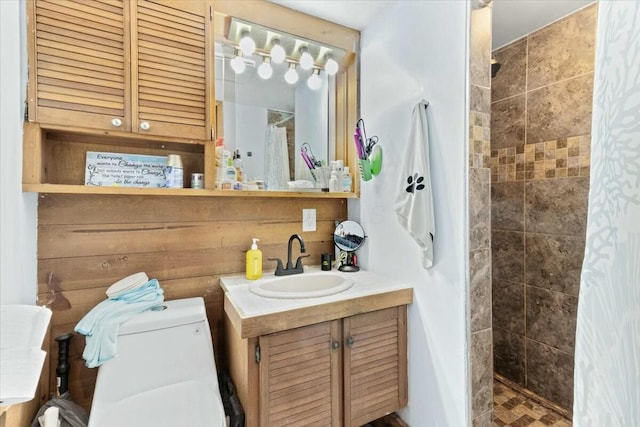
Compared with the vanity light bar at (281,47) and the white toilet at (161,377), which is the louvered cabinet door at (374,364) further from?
the vanity light bar at (281,47)

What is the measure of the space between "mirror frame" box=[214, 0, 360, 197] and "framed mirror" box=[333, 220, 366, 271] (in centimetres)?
20

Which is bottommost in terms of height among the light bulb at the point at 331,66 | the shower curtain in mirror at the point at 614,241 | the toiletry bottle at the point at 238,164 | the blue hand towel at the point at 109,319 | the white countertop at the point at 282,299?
A: the blue hand towel at the point at 109,319

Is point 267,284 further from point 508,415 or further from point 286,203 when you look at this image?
point 508,415

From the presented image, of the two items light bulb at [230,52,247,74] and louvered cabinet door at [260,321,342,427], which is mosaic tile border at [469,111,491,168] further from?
light bulb at [230,52,247,74]

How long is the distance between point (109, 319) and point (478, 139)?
162 centimetres

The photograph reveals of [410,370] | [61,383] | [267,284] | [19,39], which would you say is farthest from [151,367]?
[19,39]

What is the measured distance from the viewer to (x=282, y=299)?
1.20m

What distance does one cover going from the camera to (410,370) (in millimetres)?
1385

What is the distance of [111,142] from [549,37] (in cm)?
247

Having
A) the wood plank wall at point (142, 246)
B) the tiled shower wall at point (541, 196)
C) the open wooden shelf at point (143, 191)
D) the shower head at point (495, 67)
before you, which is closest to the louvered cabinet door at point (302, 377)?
the wood plank wall at point (142, 246)

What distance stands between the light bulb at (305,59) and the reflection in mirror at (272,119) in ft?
0.11

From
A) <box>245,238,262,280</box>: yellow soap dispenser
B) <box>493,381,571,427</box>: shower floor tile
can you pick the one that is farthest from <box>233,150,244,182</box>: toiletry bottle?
<box>493,381,571,427</box>: shower floor tile

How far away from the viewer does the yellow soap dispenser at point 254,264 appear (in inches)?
58.7

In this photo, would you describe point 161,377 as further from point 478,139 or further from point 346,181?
point 478,139
